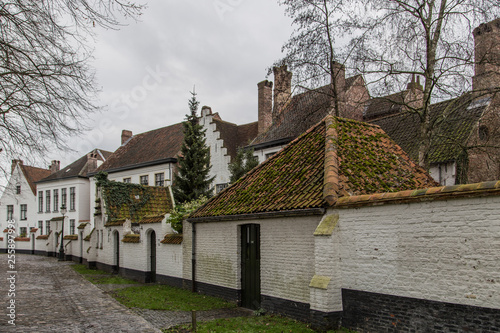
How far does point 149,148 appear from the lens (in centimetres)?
3722

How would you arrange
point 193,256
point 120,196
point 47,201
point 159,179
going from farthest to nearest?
point 47,201, point 159,179, point 120,196, point 193,256

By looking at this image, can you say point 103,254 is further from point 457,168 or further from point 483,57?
point 483,57

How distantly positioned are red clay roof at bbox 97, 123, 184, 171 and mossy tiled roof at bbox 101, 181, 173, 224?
9.06 meters

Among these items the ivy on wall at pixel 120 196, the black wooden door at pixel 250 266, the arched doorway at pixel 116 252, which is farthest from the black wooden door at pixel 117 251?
the black wooden door at pixel 250 266

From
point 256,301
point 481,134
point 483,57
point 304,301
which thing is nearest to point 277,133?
point 481,134

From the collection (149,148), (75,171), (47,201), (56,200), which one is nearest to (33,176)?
(47,201)

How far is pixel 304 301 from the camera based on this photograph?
9.29 m

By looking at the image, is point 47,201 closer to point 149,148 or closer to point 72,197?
point 72,197

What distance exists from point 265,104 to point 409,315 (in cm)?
2373

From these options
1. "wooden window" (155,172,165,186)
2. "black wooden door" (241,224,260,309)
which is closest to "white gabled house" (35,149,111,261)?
"wooden window" (155,172,165,186)

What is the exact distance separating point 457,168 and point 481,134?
2.51 meters

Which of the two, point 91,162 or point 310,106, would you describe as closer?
point 310,106

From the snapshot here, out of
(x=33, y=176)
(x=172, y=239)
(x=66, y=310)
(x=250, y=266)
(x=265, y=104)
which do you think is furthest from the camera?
(x=33, y=176)

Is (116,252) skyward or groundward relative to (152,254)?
groundward
